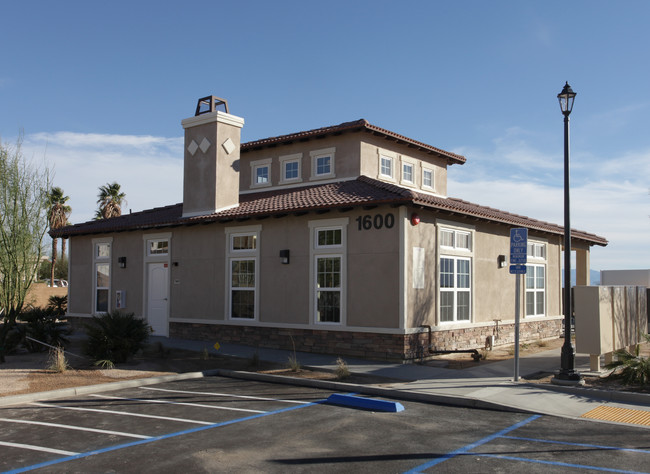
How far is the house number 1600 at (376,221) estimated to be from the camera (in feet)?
46.2

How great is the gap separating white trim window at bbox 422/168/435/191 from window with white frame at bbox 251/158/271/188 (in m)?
5.45

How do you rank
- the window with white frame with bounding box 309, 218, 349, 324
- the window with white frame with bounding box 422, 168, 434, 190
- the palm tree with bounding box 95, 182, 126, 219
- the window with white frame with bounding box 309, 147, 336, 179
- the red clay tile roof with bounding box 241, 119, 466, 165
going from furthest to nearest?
1. the palm tree with bounding box 95, 182, 126, 219
2. the window with white frame with bounding box 422, 168, 434, 190
3. the window with white frame with bounding box 309, 147, 336, 179
4. the red clay tile roof with bounding box 241, 119, 466, 165
5. the window with white frame with bounding box 309, 218, 349, 324

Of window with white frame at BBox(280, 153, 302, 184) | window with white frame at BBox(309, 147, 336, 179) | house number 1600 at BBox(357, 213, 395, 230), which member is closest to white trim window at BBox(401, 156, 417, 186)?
window with white frame at BBox(309, 147, 336, 179)

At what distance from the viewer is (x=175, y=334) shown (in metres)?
18.6

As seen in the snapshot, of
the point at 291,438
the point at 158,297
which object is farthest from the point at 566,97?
the point at 158,297

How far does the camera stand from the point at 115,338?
1381cm

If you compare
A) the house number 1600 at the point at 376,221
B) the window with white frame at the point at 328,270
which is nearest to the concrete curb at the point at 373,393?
the window with white frame at the point at 328,270

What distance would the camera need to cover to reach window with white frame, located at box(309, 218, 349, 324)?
14.9 metres

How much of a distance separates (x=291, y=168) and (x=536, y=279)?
363 inches

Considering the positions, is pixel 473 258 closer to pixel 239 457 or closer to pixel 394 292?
pixel 394 292

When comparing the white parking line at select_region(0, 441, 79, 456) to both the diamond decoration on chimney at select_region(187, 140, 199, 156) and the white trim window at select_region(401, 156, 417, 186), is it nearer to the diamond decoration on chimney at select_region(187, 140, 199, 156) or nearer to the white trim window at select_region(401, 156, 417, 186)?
the diamond decoration on chimney at select_region(187, 140, 199, 156)

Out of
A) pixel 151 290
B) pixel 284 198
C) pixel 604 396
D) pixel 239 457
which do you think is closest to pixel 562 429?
pixel 604 396

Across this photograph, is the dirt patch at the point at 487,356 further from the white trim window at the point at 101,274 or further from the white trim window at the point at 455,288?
the white trim window at the point at 101,274

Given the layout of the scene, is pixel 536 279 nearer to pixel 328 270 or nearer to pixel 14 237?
pixel 328 270
